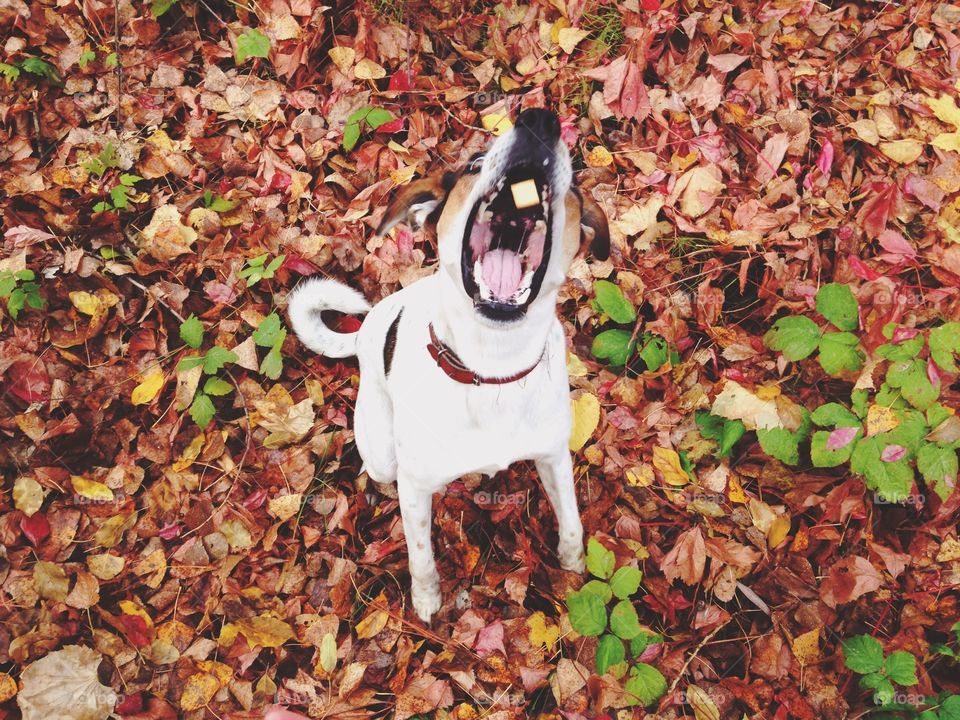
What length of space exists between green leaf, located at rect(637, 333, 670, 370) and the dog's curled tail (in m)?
1.49

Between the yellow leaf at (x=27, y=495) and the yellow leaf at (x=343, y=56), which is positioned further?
the yellow leaf at (x=343, y=56)

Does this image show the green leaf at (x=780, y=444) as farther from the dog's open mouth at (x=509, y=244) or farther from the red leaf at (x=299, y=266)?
the red leaf at (x=299, y=266)

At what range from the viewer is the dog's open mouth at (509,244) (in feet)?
6.65

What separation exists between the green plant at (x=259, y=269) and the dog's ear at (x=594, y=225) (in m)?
2.00

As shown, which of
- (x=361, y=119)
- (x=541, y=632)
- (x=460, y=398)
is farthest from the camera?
(x=361, y=119)

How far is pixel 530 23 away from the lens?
430 centimetres

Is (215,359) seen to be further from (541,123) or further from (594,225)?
(541,123)

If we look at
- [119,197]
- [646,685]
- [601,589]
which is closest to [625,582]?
[601,589]

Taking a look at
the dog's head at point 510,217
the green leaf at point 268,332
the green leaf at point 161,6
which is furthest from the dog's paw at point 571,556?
the green leaf at point 161,6

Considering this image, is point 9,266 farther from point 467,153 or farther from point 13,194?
point 467,153

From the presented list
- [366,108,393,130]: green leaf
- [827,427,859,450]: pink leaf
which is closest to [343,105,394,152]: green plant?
[366,108,393,130]: green leaf

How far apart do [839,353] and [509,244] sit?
5.52 ft

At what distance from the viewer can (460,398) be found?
231 cm

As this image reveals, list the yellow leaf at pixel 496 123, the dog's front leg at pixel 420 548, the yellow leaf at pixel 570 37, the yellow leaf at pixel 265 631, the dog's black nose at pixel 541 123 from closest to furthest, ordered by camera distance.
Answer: the dog's black nose at pixel 541 123, the dog's front leg at pixel 420 548, the yellow leaf at pixel 265 631, the yellow leaf at pixel 496 123, the yellow leaf at pixel 570 37
